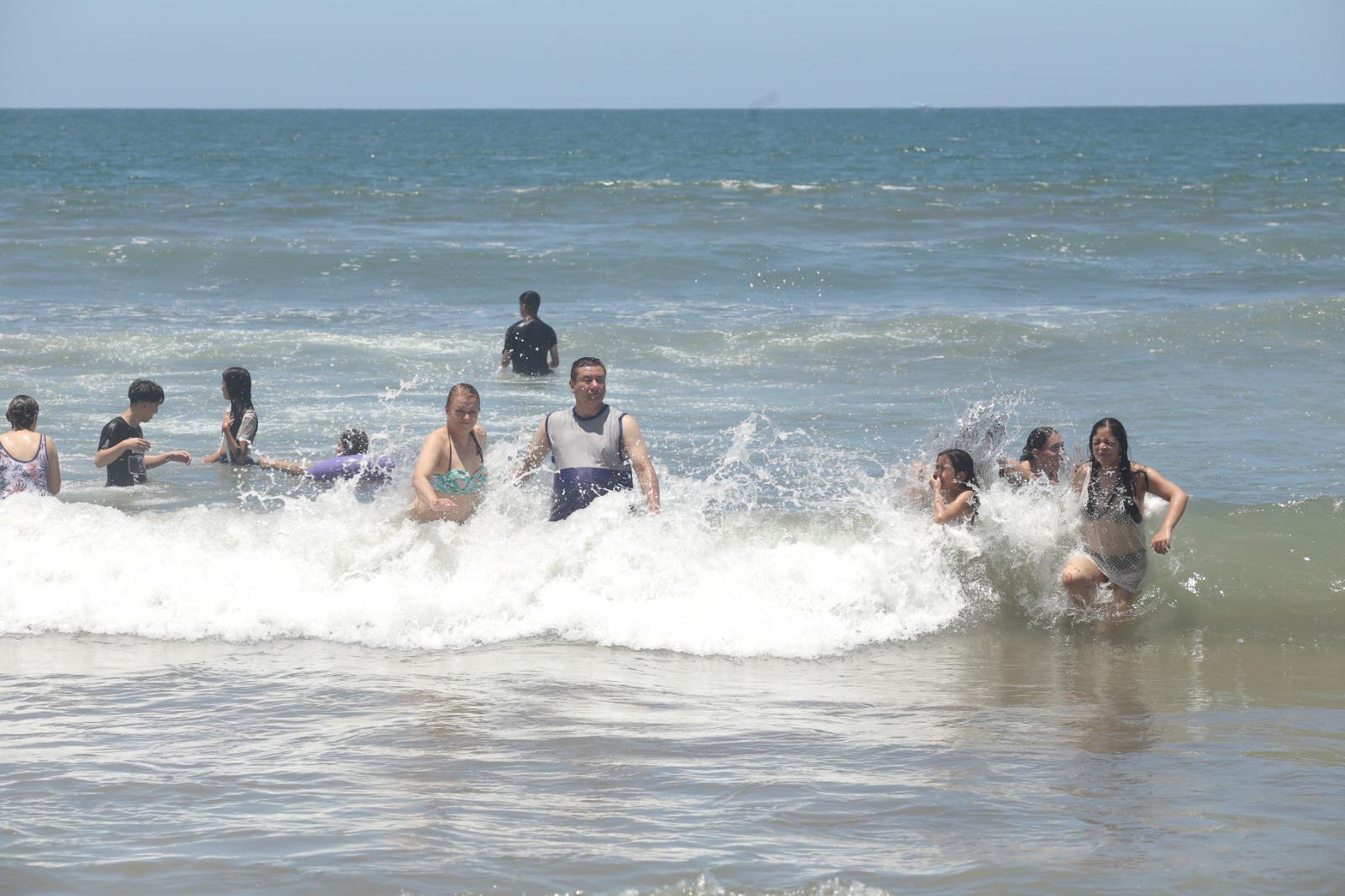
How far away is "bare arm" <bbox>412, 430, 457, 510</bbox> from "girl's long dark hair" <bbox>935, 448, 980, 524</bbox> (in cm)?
279

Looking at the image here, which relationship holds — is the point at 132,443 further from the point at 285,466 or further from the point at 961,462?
the point at 961,462

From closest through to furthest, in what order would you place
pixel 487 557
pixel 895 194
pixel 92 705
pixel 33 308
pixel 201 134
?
1. pixel 92 705
2. pixel 487 557
3. pixel 33 308
4. pixel 895 194
5. pixel 201 134

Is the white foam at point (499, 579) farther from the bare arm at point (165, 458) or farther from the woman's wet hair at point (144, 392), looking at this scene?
the bare arm at point (165, 458)

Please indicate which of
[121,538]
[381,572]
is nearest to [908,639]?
[381,572]

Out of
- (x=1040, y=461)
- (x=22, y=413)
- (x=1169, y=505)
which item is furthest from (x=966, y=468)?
(x=22, y=413)

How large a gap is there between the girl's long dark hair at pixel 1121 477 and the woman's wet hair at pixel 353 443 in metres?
4.90

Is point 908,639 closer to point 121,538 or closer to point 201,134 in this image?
point 121,538

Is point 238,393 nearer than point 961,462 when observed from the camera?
No

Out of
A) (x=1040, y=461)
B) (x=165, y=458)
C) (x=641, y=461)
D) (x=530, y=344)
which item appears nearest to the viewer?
(x=641, y=461)

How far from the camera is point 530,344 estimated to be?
15.6 metres

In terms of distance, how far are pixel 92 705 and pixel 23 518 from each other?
9.55 feet

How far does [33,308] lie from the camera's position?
19.6 meters

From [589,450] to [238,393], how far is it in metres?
3.81

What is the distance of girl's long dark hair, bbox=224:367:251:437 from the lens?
10.5m
